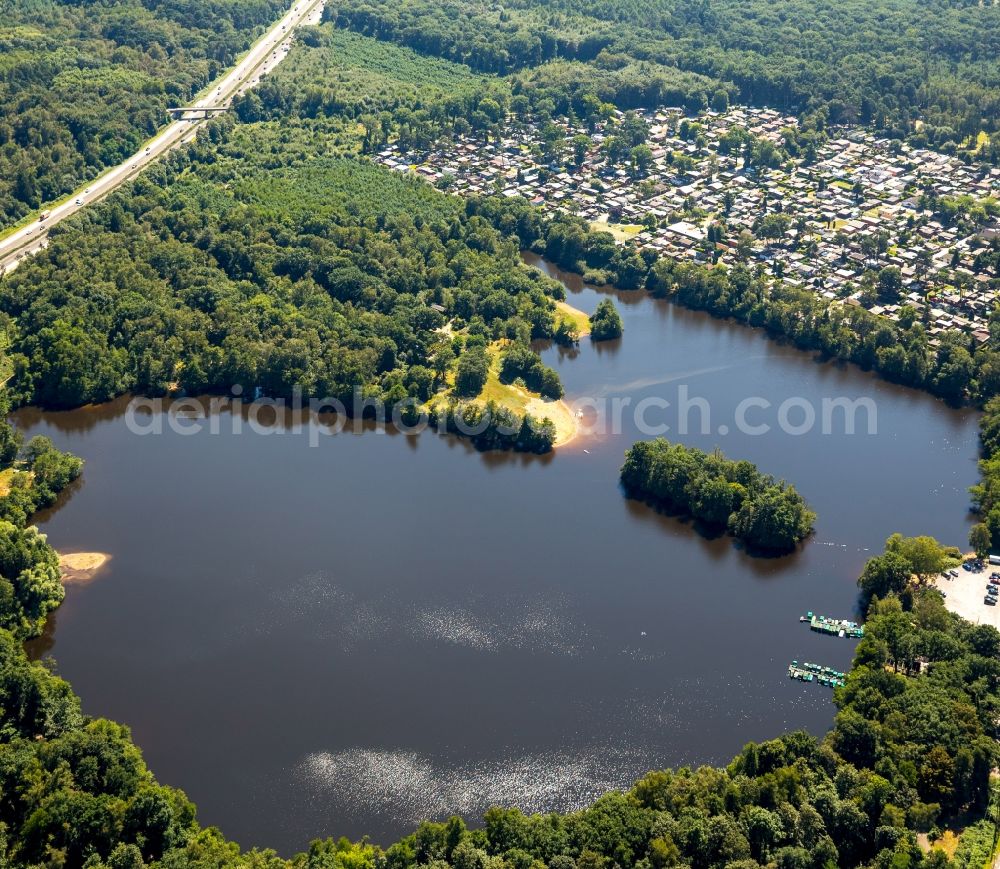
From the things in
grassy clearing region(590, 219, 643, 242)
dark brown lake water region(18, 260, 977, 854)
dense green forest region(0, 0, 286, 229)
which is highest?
dense green forest region(0, 0, 286, 229)

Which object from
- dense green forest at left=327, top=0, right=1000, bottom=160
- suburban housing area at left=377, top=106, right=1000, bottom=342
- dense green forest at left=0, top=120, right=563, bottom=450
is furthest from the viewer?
dense green forest at left=327, top=0, right=1000, bottom=160

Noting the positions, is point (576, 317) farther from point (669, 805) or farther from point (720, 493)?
point (669, 805)

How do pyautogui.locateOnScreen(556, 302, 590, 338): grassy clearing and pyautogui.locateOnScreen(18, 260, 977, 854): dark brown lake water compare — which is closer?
pyautogui.locateOnScreen(18, 260, 977, 854): dark brown lake water

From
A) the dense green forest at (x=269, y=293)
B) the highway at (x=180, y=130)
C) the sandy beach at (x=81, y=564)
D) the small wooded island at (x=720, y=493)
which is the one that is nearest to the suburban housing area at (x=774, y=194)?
the dense green forest at (x=269, y=293)

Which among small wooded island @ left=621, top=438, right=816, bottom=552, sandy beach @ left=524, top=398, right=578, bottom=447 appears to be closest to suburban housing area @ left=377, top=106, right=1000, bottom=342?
sandy beach @ left=524, top=398, right=578, bottom=447

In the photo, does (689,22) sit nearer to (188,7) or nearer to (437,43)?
(437,43)

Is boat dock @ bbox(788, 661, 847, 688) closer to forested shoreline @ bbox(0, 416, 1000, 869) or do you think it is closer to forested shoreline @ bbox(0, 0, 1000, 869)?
forested shoreline @ bbox(0, 0, 1000, 869)

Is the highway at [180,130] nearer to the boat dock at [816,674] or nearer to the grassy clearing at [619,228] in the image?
the grassy clearing at [619,228]

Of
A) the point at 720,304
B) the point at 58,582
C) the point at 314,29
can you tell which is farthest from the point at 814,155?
the point at 58,582
